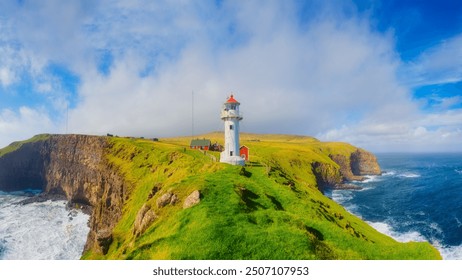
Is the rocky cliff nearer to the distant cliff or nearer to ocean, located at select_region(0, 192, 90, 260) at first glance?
the distant cliff

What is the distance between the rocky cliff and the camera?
5962 cm

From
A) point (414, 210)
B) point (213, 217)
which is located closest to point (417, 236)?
point (414, 210)

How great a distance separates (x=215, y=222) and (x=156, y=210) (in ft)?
27.7

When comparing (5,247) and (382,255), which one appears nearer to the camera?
(382,255)

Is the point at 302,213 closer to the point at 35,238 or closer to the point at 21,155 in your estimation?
the point at 35,238

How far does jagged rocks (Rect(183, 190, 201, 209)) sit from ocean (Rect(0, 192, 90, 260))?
42493 millimetres

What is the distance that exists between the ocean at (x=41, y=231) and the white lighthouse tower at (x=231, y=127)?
37.4 m

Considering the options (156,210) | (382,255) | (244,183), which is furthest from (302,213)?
(156,210)

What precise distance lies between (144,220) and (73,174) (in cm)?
8363

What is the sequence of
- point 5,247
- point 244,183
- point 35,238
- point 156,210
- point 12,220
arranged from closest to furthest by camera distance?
point 156,210, point 244,183, point 5,247, point 35,238, point 12,220

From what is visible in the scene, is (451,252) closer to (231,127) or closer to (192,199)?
(231,127)

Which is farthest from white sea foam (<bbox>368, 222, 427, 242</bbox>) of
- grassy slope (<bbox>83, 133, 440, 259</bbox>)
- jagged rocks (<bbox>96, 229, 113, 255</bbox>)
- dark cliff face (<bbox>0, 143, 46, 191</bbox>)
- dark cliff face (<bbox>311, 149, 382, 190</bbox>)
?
dark cliff face (<bbox>0, 143, 46, 191</bbox>)

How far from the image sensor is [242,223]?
20.8 metres

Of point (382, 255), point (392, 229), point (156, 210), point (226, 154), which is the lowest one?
point (392, 229)
